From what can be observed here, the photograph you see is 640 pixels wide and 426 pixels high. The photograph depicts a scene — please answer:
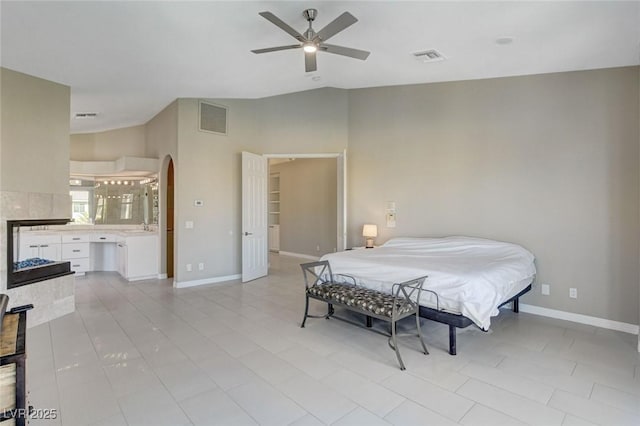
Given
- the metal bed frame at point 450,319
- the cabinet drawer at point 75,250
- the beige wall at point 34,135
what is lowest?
the metal bed frame at point 450,319

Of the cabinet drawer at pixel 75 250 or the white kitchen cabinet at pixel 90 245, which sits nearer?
the white kitchen cabinet at pixel 90 245

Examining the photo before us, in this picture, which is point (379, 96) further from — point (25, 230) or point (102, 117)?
point (25, 230)

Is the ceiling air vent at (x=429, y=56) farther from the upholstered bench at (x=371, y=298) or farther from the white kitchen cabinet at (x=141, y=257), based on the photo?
the white kitchen cabinet at (x=141, y=257)

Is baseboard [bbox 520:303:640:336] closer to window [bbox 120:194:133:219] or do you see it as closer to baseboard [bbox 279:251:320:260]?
baseboard [bbox 279:251:320:260]

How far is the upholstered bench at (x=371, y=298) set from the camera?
2877 mm

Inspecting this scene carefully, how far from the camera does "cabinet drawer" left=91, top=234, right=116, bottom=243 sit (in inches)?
247

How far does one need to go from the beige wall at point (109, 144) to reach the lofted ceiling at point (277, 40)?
2014mm

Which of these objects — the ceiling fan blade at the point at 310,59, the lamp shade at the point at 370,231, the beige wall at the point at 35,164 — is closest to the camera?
the ceiling fan blade at the point at 310,59

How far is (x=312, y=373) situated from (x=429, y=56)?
371 cm

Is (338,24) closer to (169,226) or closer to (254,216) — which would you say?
(254,216)

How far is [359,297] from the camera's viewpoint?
10.5ft

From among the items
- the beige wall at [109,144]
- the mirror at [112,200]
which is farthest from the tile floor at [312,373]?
the beige wall at [109,144]

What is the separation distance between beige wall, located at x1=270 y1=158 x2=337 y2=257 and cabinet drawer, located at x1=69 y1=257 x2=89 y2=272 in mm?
4643

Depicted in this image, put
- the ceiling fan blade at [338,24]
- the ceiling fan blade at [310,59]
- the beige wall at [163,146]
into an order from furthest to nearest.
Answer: the beige wall at [163,146], the ceiling fan blade at [310,59], the ceiling fan blade at [338,24]
